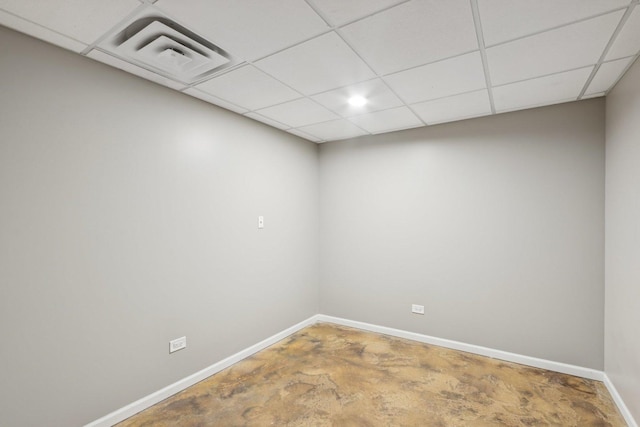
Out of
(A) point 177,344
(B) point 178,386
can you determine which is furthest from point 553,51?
(B) point 178,386

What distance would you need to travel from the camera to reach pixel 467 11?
5.20 ft

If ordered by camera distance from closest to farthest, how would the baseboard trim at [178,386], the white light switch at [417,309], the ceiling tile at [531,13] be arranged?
the ceiling tile at [531,13]
the baseboard trim at [178,386]
the white light switch at [417,309]

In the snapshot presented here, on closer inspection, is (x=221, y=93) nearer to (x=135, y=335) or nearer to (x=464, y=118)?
(x=135, y=335)

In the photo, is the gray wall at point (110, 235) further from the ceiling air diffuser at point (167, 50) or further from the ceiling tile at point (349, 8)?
the ceiling tile at point (349, 8)

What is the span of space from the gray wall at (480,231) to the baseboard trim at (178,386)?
1192 millimetres

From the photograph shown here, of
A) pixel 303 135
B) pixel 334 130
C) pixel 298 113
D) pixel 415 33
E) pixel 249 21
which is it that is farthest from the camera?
pixel 303 135

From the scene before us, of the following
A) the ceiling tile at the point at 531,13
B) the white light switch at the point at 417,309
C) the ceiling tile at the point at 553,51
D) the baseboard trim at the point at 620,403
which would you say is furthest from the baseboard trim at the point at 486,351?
the ceiling tile at the point at 531,13

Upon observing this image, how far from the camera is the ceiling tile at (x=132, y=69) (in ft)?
6.68

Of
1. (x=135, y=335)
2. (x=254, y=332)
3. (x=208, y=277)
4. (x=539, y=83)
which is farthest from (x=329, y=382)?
(x=539, y=83)

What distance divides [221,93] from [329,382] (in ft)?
8.83

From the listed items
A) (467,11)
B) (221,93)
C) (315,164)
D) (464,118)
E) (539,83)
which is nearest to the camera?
(467,11)

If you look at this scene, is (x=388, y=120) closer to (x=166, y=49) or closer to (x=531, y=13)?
(x=531, y=13)

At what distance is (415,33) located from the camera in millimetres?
1775

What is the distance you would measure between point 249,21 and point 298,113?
147 centimetres
